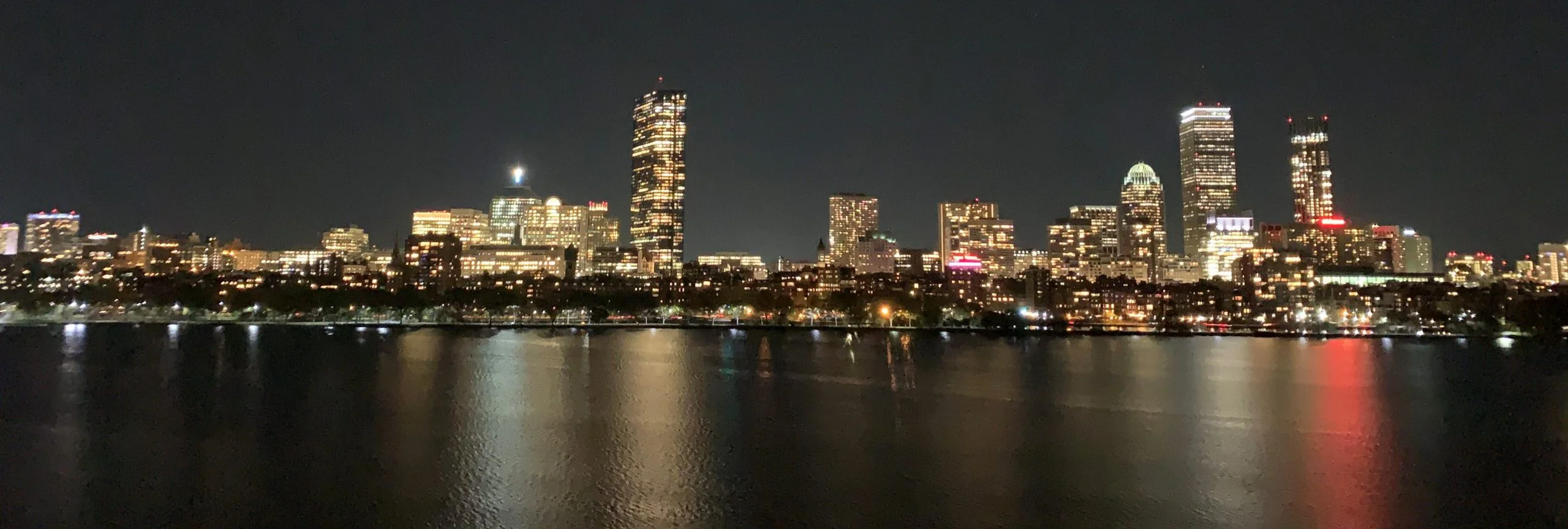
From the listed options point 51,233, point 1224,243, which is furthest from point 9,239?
point 1224,243

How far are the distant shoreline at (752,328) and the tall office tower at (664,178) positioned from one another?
92409 millimetres

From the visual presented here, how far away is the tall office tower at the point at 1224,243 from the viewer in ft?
600

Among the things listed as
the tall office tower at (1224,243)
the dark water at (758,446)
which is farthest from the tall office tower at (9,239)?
the tall office tower at (1224,243)

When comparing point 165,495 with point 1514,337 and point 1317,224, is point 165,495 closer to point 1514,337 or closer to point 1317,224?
point 1514,337

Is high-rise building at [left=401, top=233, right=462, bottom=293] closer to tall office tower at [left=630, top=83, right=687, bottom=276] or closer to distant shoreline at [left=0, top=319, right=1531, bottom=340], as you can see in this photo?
tall office tower at [left=630, top=83, right=687, bottom=276]

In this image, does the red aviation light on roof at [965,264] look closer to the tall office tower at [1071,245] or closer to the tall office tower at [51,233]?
the tall office tower at [1071,245]

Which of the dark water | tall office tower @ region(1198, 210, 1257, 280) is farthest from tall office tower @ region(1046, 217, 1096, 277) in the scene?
the dark water

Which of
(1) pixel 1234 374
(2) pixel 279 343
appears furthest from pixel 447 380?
(1) pixel 1234 374

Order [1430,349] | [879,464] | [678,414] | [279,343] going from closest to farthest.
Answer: [879,464]
[678,414]
[279,343]
[1430,349]

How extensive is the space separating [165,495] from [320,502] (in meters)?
2.57

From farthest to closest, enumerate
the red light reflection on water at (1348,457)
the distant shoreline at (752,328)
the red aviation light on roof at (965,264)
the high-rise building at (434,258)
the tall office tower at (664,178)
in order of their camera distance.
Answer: the tall office tower at (664,178) → the red aviation light on roof at (965,264) → the high-rise building at (434,258) → the distant shoreline at (752,328) → the red light reflection on water at (1348,457)

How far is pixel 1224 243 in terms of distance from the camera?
185250 millimetres

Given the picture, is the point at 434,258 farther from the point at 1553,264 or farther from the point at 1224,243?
the point at 1553,264

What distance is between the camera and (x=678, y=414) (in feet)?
73.5
